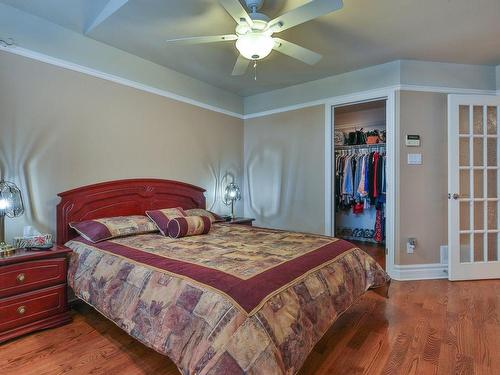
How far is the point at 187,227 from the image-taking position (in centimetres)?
242

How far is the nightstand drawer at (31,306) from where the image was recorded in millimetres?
1817

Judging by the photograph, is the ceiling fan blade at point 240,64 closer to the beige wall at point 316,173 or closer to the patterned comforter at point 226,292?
the patterned comforter at point 226,292

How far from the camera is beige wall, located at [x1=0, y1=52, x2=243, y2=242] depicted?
2.22m

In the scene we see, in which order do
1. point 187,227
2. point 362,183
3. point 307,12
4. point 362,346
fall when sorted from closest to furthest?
point 307,12 → point 362,346 → point 187,227 → point 362,183

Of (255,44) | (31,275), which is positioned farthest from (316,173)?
(31,275)

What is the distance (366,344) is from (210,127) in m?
3.04

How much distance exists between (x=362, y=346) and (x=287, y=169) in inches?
99.0

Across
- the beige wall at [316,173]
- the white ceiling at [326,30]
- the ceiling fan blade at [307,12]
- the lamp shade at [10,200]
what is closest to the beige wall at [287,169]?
the beige wall at [316,173]

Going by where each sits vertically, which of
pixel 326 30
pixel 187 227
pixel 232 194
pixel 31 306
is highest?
pixel 326 30

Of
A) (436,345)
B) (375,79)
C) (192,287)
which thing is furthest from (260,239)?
(375,79)

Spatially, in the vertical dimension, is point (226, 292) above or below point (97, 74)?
below

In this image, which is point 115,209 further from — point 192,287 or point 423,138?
point 423,138

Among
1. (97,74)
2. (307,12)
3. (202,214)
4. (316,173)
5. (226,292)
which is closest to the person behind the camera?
(226,292)

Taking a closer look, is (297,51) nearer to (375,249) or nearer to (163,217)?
(163,217)
